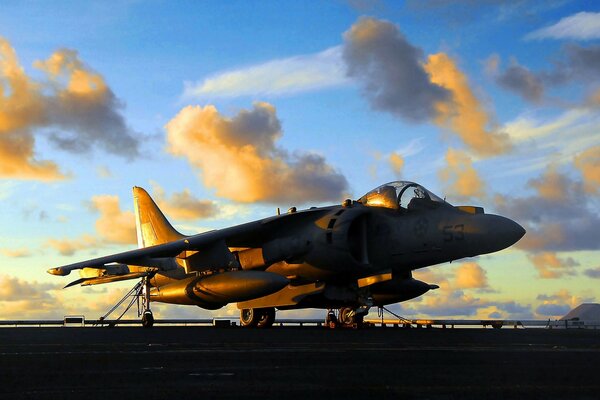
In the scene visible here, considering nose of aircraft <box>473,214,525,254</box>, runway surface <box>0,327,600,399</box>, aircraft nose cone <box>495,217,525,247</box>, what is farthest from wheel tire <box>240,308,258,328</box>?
runway surface <box>0,327,600,399</box>

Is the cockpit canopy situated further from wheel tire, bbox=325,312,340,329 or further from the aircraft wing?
wheel tire, bbox=325,312,340,329

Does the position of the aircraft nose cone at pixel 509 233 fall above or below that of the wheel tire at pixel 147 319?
above

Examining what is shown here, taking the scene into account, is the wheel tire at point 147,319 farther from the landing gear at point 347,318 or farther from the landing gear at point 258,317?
the landing gear at point 347,318

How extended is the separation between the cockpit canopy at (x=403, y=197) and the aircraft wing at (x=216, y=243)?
174 cm

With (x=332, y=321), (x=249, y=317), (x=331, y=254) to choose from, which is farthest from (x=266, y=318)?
(x=331, y=254)

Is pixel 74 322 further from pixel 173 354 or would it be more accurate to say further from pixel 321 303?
pixel 173 354

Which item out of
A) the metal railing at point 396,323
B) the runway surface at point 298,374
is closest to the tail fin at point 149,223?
the metal railing at point 396,323

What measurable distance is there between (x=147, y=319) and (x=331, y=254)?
7.72 metres

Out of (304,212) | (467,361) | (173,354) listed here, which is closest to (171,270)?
(304,212)

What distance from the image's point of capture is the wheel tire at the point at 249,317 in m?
25.3

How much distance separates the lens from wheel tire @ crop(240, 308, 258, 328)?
2528cm

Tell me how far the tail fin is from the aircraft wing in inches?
282

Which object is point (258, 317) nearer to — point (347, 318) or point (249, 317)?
point (249, 317)

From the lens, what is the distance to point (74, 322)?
36781mm
